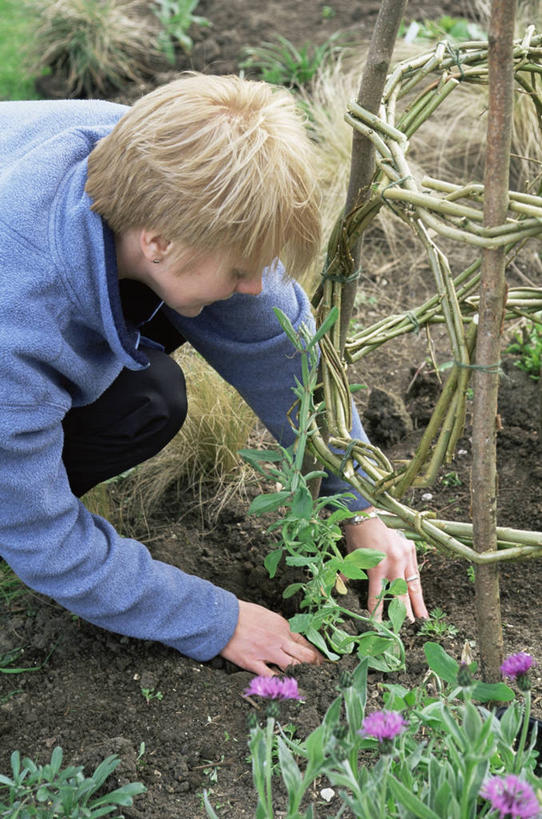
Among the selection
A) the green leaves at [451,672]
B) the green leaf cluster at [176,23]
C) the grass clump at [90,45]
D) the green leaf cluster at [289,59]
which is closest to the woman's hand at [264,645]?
the green leaves at [451,672]

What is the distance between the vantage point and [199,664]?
165 centimetres

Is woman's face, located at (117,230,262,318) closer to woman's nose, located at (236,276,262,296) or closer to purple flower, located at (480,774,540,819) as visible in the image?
woman's nose, located at (236,276,262,296)

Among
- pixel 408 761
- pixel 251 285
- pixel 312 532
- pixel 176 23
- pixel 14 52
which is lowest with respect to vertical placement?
pixel 408 761

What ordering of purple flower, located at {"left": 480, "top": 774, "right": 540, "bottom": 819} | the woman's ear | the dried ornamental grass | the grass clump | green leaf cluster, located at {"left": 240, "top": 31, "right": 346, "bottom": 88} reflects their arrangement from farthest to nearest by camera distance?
the grass clump, green leaf cluster, located at {"left": 240, "top": 31, "right": 346, "bottom": 88}, the dried ornamental grass, the woman's ear, purple flower, located at {"left": 480, "top": 774, "right": 540, "bottom": 819}

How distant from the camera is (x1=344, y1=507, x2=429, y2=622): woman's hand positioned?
5.45 feet

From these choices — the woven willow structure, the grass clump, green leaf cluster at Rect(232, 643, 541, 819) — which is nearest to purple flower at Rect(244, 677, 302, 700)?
green leaf cluster at Rect(232, 643, 541, 819)

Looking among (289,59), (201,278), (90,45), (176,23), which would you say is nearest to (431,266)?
(201,278)

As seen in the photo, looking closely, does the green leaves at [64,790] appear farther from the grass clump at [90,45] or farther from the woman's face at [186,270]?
the grass clump at [90,45]

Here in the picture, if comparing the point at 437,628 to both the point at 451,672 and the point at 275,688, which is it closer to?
the point at 451,672

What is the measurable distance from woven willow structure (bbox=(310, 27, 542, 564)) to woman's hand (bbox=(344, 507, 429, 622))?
21 cm

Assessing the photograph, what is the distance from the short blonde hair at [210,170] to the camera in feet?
4.07

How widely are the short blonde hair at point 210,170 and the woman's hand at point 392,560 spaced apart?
1.93ft

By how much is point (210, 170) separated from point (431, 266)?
0.34 metres

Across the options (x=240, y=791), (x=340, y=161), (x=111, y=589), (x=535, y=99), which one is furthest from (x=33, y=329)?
(x=340, y=161)
